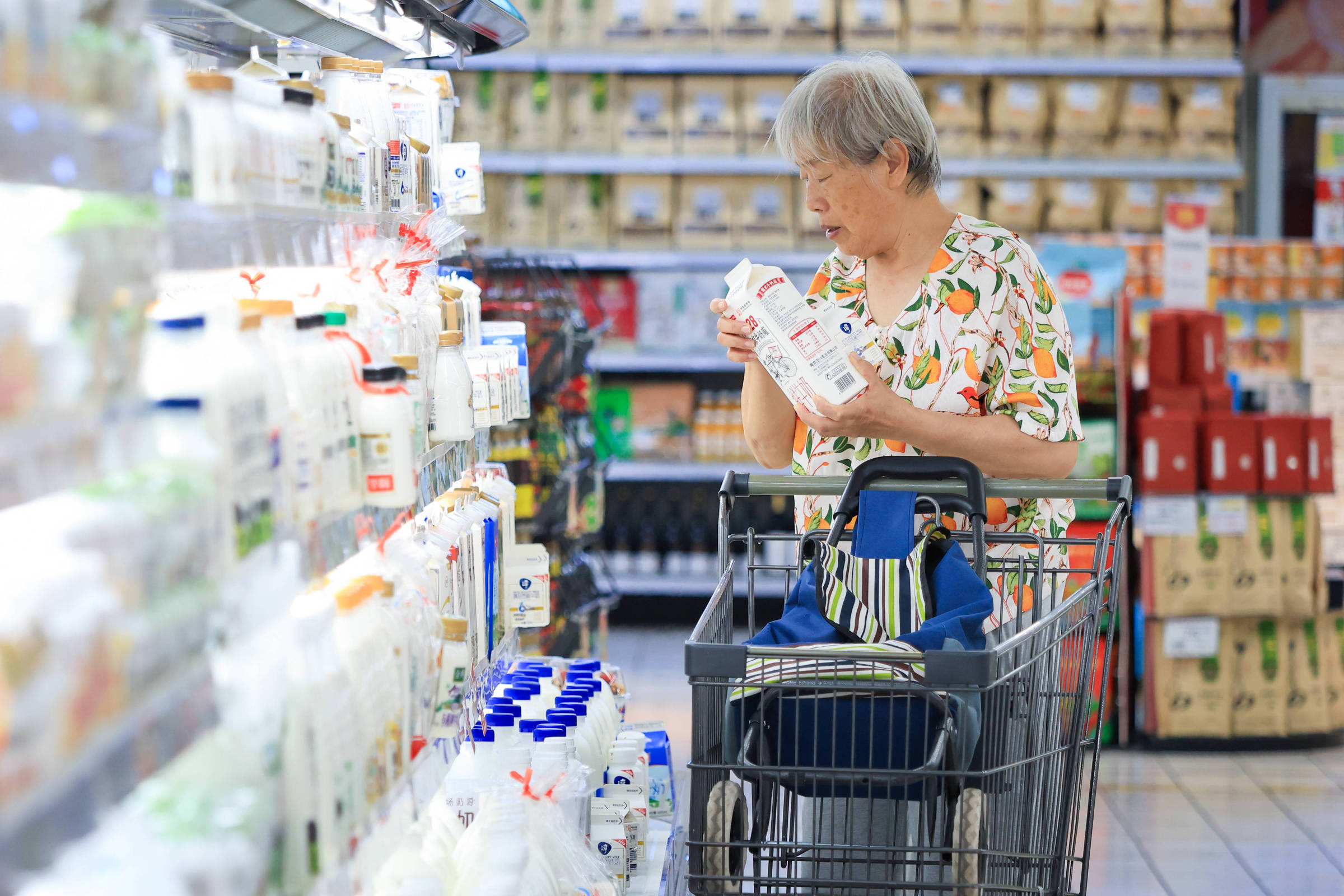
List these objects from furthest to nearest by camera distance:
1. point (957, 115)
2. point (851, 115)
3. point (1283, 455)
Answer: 1. point (957, 115)
2. point (1283, 455)
3. point (851, 115)

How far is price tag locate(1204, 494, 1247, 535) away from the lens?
14.2 ft

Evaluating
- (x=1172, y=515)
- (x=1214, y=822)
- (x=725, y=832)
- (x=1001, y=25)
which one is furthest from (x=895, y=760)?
(x=1001, y=25)

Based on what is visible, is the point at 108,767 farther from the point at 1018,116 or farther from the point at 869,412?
the point at 1018,116

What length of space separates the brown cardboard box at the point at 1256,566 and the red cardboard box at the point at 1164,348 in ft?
1.57

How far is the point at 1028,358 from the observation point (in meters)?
2.12

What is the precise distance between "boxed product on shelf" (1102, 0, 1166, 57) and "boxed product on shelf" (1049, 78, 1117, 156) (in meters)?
0.16

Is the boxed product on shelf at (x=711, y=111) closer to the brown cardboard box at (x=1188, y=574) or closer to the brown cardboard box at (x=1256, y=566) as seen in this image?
the brown cardboard box at (x=1188, y=574)

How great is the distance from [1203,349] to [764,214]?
2196mm

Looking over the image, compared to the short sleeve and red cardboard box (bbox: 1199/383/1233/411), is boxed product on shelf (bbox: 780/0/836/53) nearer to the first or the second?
red cardboard box (bbox: 1199/383/1233/411)

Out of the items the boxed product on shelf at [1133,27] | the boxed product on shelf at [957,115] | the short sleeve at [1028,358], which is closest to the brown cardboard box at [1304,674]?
the boxed product on shelf at [957,115]

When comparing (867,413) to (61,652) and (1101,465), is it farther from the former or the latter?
(1101,465)

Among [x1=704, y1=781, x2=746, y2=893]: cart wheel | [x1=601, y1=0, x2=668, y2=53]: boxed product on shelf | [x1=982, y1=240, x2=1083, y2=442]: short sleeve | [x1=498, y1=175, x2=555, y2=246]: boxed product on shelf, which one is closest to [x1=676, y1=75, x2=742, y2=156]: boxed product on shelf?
[x1=601, y1=0, x2=668, y2=53]: boxed product on shelf

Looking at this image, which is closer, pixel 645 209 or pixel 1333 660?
pixel 1333 660

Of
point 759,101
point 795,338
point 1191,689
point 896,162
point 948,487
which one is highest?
point 759,101
